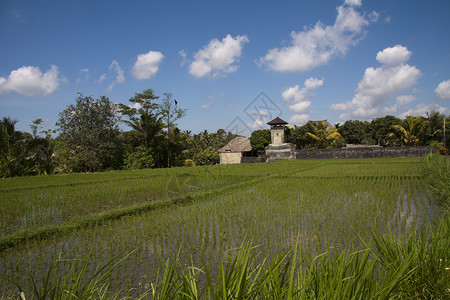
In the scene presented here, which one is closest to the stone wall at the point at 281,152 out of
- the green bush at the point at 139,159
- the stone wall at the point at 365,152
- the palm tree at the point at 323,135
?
the stone wall at the point at 365,152

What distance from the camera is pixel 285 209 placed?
5.21 meters

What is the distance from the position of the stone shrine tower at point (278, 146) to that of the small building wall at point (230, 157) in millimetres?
4709

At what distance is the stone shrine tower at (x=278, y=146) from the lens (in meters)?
26.8

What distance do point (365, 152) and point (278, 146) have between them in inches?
311

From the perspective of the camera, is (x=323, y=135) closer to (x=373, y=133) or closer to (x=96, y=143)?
(x=373, y=133)

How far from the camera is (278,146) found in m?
27.0

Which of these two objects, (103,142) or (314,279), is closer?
(314,279)

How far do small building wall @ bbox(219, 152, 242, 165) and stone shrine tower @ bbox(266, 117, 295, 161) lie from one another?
471cm

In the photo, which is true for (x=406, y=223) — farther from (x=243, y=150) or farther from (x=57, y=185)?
(x=243, y=150)

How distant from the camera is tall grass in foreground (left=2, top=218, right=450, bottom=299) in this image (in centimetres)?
124

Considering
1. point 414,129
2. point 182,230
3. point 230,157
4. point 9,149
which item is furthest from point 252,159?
point 182,230

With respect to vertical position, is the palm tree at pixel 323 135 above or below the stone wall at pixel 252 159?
above

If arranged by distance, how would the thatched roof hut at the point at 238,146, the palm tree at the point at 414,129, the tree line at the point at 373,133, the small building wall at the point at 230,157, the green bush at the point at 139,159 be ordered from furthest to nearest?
the thatched roof hut at the point at 238,146 < the small building wall at the point at 230,157 < the tree line at the point at 373,133 < the palm tree at the point at 414,129 < the green bush at the point at 139,159

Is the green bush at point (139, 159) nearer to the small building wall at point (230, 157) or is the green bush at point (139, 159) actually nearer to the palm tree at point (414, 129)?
the small building wall at point (230, 157)
